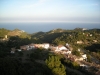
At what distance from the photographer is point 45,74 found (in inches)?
382

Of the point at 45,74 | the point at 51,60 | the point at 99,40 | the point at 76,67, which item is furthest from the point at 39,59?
the point at 99,40

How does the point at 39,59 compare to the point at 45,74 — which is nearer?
the point at 45,74

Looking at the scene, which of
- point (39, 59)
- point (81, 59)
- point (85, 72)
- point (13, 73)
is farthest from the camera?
point (81, 59)

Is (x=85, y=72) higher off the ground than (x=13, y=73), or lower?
lower

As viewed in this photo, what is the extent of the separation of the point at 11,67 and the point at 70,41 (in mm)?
25837

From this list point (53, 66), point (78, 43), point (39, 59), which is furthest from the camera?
point (78, 43)

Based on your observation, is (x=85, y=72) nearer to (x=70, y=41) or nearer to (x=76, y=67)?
(x=76, y=67)

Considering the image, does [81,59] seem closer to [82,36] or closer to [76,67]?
[76,67]

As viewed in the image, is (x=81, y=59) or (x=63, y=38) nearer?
(x=81, y=59)

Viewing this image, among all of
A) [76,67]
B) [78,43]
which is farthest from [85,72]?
[78,43]

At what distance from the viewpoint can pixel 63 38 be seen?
3650 centimetres

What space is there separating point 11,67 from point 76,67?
7.53 m

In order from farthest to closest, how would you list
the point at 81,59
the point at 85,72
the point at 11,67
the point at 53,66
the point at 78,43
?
1. the point at 78,43
2. the point at 81,59
3. the point at 85,72
4. the point at 53,66
5. the point at 11,67

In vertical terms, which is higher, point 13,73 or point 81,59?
point 13,73
